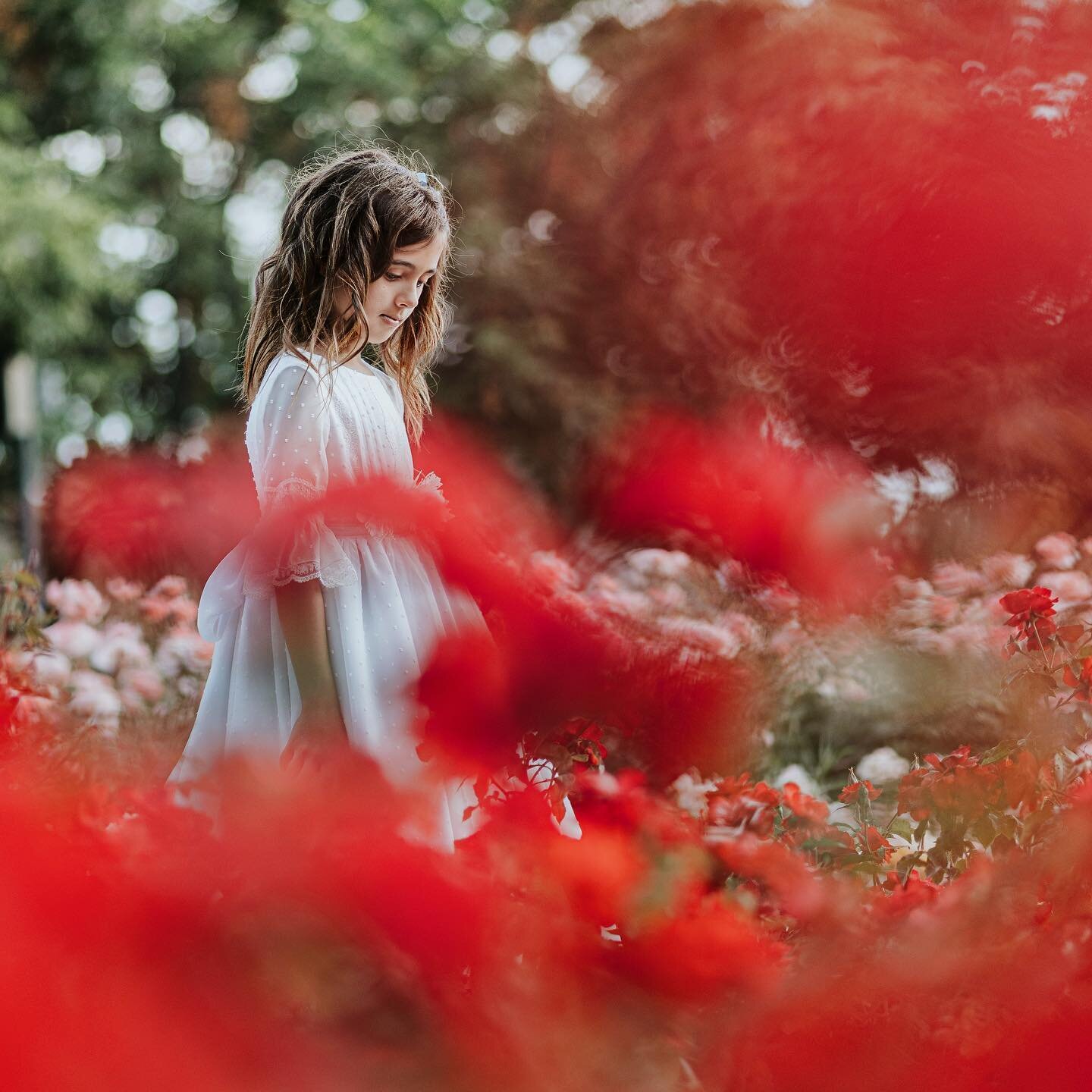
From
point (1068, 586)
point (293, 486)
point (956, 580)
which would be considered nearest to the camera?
point (293, 486)

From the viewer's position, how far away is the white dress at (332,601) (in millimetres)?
964

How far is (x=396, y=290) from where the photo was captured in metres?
1.04

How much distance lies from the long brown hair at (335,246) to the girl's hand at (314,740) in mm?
289

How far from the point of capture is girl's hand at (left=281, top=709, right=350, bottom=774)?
0.96 meters

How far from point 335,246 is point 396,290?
0.06 metres

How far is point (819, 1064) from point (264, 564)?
534mm

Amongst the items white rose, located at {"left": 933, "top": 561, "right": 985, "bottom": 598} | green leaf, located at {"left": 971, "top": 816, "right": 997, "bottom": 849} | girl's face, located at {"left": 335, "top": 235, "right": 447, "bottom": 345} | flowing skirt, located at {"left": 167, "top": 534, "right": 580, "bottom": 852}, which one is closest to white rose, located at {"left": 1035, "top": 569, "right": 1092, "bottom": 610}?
white rose, located at {"left": 933, "top": 561, "right": 985, "bottom": 598}

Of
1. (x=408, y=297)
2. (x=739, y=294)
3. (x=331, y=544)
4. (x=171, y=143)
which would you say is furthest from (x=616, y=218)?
(x=171, y=143)

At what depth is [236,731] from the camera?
1.03m

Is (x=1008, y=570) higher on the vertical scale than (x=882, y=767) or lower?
higher

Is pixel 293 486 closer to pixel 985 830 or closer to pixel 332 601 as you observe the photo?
pixel 332 601

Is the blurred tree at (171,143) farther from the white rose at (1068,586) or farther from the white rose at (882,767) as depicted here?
the white rose at (1068,586)

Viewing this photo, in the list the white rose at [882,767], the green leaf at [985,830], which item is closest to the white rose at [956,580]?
the white rose at [882,767]

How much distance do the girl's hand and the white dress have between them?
0.01 meters
